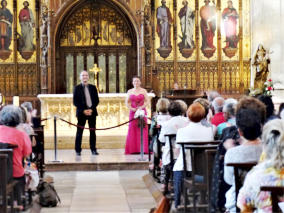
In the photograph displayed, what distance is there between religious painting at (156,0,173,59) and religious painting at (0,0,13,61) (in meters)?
4.56

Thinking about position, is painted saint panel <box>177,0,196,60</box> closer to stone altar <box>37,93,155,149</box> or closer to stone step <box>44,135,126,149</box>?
stone altar <box>37,93,155,149</box>

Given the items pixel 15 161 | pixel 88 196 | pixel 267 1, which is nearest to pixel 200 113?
pixel 15 161

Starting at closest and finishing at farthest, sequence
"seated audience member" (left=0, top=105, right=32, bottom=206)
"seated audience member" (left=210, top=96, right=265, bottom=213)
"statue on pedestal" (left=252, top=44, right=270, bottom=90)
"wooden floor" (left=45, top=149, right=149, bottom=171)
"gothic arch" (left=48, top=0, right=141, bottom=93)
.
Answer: "seated audience member" (left=210, top=96, right=265, bottom=213) < "seated audience member" (left=0, top=105, right=32, bottom=206) < "wooden floor" (left=45, top=149, right=149, bottom=171) < "statue on pedestal" (left=252, top=44, right=270, bottom=90) < "gothic arch" (left=48, top=0, right=141, bottom=93)

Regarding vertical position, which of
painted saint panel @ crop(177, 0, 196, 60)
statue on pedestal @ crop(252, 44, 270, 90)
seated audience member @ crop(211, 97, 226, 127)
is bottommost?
seated audience member @ crop(211, 97, 226, 127)

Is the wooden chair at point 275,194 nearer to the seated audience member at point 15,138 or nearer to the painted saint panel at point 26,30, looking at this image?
the seated audience member at point 15,138

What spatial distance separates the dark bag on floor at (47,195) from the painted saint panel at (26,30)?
37.3 ft

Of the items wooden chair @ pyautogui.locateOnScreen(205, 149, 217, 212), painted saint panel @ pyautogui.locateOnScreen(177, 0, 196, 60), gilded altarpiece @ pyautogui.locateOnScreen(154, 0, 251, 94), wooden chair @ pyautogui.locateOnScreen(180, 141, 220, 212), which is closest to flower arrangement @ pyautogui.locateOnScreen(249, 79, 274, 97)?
gilded altarpiece @ pyautogui.locateOnScreen(154, 0, 251, 94)

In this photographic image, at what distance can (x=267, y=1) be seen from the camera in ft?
60.3

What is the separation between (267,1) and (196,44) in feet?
8.13

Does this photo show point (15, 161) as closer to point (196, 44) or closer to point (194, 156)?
point (194, 156)

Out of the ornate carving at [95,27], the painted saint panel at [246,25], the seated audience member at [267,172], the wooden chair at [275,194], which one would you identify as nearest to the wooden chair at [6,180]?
the seated audience member at [267,172]

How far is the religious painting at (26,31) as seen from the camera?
19.0 meters

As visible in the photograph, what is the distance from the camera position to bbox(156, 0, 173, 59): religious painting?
62.7ft

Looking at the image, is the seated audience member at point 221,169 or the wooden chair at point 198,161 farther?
the wooden chair at point 198,161
